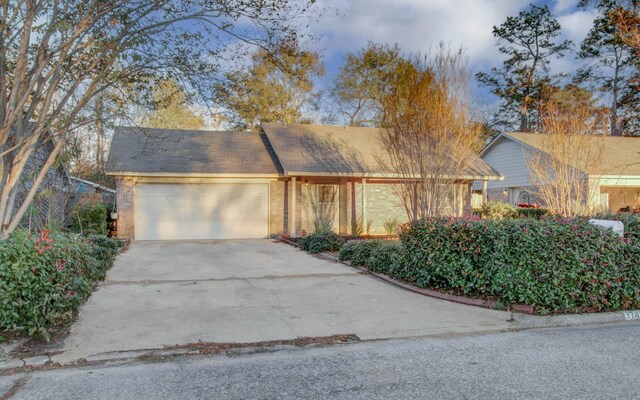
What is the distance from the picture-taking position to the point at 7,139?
611 centimetres

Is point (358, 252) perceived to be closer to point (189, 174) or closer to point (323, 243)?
point (323, 243)

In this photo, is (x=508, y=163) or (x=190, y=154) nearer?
(x=190, y=154)

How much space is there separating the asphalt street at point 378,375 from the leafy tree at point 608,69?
1132 inches

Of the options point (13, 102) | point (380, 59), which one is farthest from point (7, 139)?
point (380, 59)

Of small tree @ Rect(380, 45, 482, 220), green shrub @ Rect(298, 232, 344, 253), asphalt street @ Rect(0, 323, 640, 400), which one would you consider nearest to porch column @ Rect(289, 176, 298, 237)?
green shrub @ Rect(298, 232, 344, 253)

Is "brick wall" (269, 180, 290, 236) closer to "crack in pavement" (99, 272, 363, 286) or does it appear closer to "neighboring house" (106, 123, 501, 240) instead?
"neighboring house" (106, 123, 501, 240)

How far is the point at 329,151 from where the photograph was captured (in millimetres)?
16938

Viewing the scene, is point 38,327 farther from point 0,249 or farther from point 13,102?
point 13,102

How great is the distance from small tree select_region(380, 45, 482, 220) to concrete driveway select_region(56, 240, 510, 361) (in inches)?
99.5

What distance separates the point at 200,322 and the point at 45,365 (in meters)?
1.73

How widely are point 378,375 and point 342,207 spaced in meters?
12.9

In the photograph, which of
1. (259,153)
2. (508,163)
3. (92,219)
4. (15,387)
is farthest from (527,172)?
(15,387)

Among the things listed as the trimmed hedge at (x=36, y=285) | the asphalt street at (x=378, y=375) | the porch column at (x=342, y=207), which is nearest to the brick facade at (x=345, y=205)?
the porch column at (x=342, y=207)

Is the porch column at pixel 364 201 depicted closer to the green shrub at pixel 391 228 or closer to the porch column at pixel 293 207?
the green shrub at pixel 391 228
